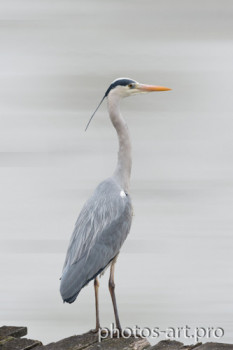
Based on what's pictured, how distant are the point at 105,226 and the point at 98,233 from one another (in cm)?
7

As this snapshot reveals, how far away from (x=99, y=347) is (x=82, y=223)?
0.90 meters

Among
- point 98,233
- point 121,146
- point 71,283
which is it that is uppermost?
point 121,146

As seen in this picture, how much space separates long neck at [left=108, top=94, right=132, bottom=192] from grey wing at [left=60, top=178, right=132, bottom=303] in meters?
0.09

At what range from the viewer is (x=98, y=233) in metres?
4.73

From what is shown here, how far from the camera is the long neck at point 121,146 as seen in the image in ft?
16.3

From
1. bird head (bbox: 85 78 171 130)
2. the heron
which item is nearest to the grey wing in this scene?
the heron

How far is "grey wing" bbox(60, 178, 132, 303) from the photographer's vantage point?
4547 mm

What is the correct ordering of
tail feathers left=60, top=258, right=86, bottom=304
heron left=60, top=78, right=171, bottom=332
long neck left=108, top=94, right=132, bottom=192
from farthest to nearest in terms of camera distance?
long neck left=108, top=94, right=132, bottom=192 → heron left=60, top=78, right=171, bottom=332 → tail feathers left=60, top=258, right=86, bottom=304

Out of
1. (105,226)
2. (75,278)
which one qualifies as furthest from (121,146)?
(75,278)

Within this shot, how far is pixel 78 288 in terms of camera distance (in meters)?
4.42

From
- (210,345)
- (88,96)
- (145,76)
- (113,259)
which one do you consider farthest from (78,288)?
(145,76)

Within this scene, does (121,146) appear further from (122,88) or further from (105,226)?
(105,226)

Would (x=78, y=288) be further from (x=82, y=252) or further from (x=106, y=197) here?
(x=106, y=197)

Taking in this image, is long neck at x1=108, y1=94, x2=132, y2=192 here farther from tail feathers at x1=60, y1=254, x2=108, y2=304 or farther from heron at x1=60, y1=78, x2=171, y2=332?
tail feathers at x1=60, y1=254, x2=108, y2=304
